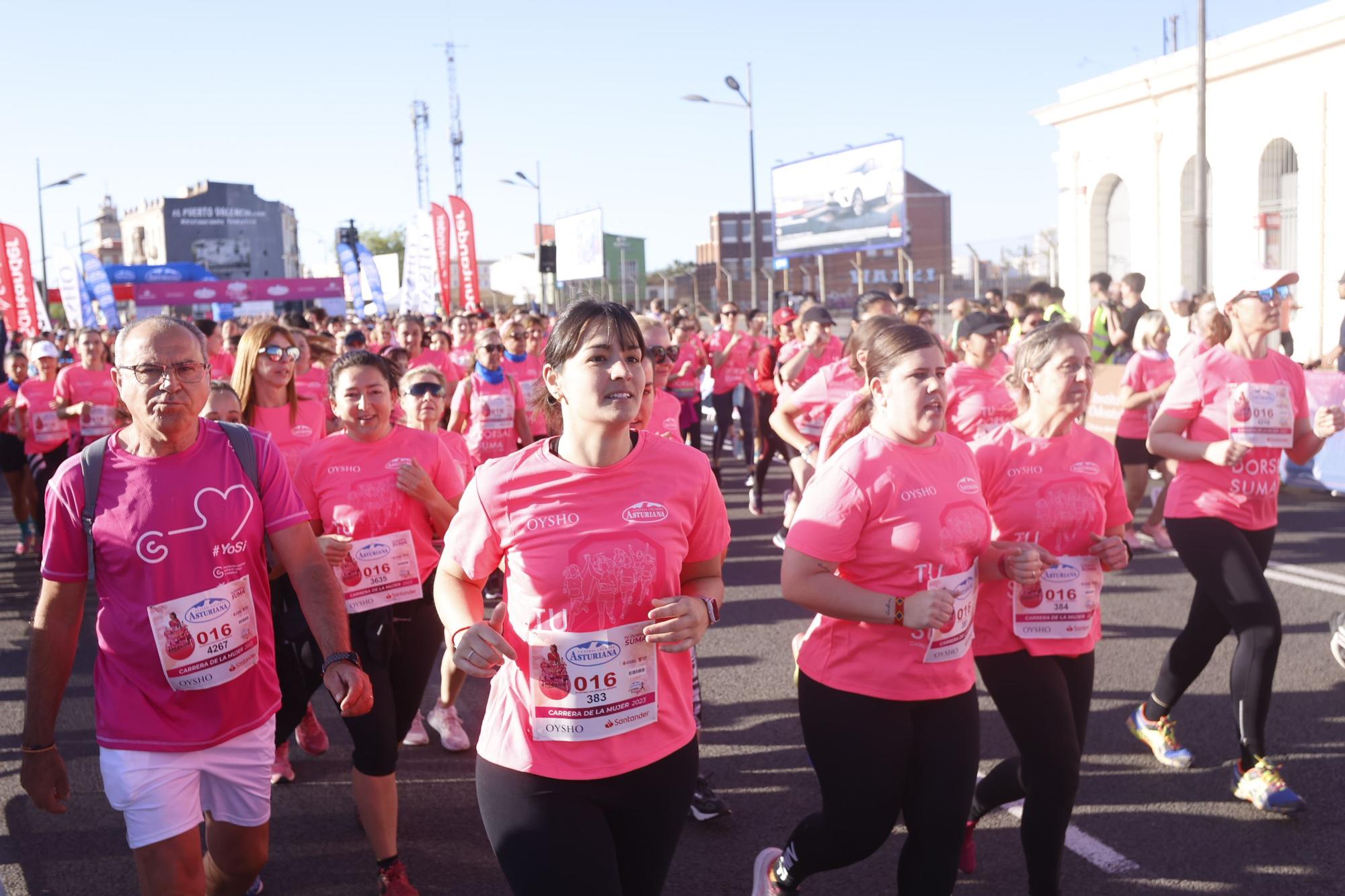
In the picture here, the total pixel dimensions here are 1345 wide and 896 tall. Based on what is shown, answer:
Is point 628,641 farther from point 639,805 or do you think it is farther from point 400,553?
point 400,553

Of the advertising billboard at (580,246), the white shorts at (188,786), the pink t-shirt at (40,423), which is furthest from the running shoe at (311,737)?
the advertising billboard at (580,246)

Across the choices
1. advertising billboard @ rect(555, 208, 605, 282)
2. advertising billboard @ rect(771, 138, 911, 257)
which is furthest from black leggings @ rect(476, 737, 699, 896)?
advertising billboard @ rect(555, 208, 605, 282)

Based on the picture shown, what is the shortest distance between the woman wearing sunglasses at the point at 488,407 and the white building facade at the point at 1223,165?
16.3 metres

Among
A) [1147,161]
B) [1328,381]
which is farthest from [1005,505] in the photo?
[1147,161]

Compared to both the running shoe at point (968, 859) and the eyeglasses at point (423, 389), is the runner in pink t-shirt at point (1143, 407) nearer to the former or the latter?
the running shoe at point (968, 859)

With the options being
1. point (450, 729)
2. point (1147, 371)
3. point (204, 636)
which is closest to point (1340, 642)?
point (450, 729)

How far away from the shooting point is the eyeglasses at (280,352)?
5.55 meters

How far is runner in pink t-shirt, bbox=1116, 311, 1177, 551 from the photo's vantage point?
9.21 metres

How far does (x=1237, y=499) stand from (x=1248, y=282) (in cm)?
95

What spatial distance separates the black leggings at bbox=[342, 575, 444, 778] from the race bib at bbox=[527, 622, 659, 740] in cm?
141

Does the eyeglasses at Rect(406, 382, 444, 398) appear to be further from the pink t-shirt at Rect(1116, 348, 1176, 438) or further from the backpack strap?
the pink t-shirt at Rect(1116, 348, 1176, 438)

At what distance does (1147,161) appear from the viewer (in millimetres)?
27594

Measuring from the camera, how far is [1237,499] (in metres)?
4.84

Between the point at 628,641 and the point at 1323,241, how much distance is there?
77.7 feet
